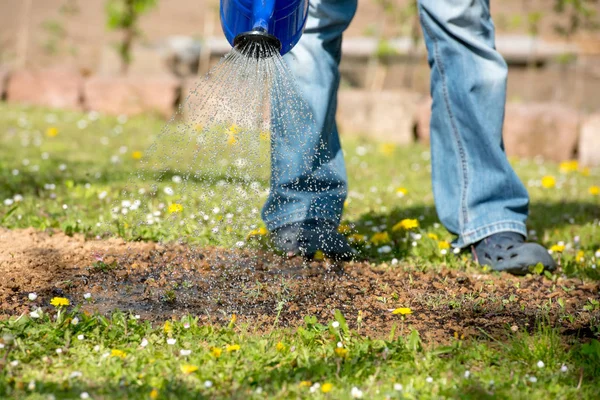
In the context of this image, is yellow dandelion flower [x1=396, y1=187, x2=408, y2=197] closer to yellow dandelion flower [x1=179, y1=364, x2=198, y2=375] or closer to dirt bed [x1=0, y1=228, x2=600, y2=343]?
dirt bed [x1=0, y1=228, x2=600, y2=343]

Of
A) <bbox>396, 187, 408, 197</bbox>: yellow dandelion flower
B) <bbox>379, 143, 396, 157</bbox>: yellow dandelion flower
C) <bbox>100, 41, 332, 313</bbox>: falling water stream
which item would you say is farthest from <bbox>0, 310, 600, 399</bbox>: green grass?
<bbox>379, 143, 396, 157</bbox>: yellow dandelion flower

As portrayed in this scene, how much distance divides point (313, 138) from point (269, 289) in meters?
0.63

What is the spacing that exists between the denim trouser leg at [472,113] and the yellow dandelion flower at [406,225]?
0.71 ft

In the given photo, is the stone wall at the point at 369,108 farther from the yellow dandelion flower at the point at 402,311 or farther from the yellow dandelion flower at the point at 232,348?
the yellow dandelion flower at the point at 232,348

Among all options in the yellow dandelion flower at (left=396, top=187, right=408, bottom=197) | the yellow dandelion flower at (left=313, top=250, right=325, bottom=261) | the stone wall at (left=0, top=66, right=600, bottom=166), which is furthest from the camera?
the stone wall at (left=0, top=66, right=600, bottom=166)

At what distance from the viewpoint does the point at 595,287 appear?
247cm

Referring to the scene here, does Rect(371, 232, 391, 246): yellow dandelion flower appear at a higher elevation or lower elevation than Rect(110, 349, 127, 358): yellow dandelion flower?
lower

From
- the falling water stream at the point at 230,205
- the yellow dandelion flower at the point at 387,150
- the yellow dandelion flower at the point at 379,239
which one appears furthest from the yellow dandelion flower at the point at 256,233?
the yellow dandelion flower at the point at 387,150

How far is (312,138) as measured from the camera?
2674 millimetres

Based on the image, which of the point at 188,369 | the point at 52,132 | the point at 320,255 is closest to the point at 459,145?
the point at 320,255

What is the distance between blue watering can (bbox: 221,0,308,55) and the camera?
2156 mm

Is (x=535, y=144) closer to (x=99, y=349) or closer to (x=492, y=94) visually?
(x=492, y=94)

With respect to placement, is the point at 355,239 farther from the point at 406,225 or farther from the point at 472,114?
the point at 472,114

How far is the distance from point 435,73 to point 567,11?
300 inches
